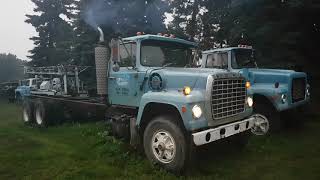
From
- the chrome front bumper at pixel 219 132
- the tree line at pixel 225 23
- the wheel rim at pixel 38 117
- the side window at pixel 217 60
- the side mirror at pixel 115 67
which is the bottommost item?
the wheel rim at pixel 38 117

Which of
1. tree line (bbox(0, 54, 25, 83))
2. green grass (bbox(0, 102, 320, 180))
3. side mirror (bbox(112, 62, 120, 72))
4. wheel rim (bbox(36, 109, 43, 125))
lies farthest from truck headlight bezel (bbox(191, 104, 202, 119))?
tree line (bbox(0, 54, 25, 83))

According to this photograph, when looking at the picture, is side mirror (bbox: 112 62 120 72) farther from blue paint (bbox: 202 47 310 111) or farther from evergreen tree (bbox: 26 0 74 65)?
evergreen tree (bbox: 26 0 74 65)

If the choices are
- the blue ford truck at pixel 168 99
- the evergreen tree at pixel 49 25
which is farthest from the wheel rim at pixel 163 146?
the evergreen tree at pixel 49 25

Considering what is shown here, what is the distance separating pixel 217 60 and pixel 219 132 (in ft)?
14.8

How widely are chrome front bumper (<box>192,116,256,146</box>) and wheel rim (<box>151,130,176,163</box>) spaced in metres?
0.57

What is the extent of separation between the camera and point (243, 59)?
985 cm

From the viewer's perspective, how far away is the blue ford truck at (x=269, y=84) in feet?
28.5

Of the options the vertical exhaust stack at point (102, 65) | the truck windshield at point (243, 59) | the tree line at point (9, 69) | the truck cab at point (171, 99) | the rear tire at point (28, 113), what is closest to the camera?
the truck cab at point (171, 99)

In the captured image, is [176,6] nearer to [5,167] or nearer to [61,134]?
[61,134]

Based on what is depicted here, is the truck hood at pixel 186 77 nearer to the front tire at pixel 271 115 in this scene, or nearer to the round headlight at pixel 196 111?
the round headlight at pixel 196 111

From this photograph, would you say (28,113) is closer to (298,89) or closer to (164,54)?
(164,54)

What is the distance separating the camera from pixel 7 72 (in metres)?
A: 54.8

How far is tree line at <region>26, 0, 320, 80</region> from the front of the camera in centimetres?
1316

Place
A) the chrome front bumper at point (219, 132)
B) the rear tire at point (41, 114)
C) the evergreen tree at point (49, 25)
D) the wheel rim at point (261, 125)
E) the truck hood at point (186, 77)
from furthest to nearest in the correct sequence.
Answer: the evergreen tree at point (49, 25) → the rear tire at point (41, 114) → the wheel rim at point (261, 125) → the truck hood at point (186, 77) → the chrome front bumper at point (219, 132)
